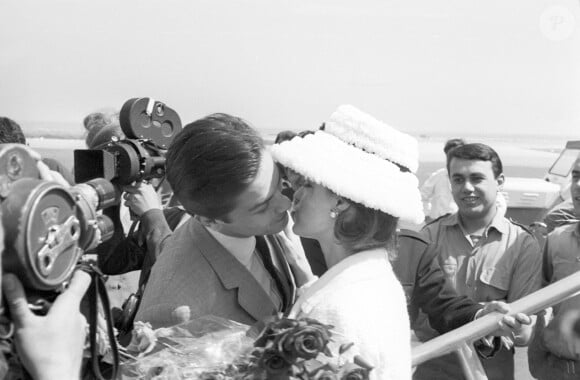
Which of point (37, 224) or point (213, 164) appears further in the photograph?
point (213, 164)

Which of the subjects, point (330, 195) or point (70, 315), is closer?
point (70, 315)

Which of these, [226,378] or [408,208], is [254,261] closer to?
[408,208]

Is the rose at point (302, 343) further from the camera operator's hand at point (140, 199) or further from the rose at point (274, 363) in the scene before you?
the camera operator's hand at point (140, 199)

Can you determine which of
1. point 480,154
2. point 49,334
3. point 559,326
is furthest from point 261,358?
point 480,154

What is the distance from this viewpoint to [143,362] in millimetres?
1517

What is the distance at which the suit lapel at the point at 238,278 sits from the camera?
6.15 feet

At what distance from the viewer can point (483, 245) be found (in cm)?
361

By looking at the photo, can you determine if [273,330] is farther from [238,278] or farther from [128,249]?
[128,249]

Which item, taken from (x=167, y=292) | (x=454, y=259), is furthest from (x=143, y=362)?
(x=454, y=259)

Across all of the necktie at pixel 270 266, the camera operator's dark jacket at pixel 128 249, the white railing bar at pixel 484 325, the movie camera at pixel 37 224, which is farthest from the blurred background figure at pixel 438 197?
the movie camera at pixel 37 224

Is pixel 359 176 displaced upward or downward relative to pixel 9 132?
upward

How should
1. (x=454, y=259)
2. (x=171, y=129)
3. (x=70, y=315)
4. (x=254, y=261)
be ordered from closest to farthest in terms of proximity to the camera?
(x=70, y=315) → (x=254, y=261) → (x=171, y=129) → (x=454, y=259)

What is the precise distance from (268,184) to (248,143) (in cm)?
12

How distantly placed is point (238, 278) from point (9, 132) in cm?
184
